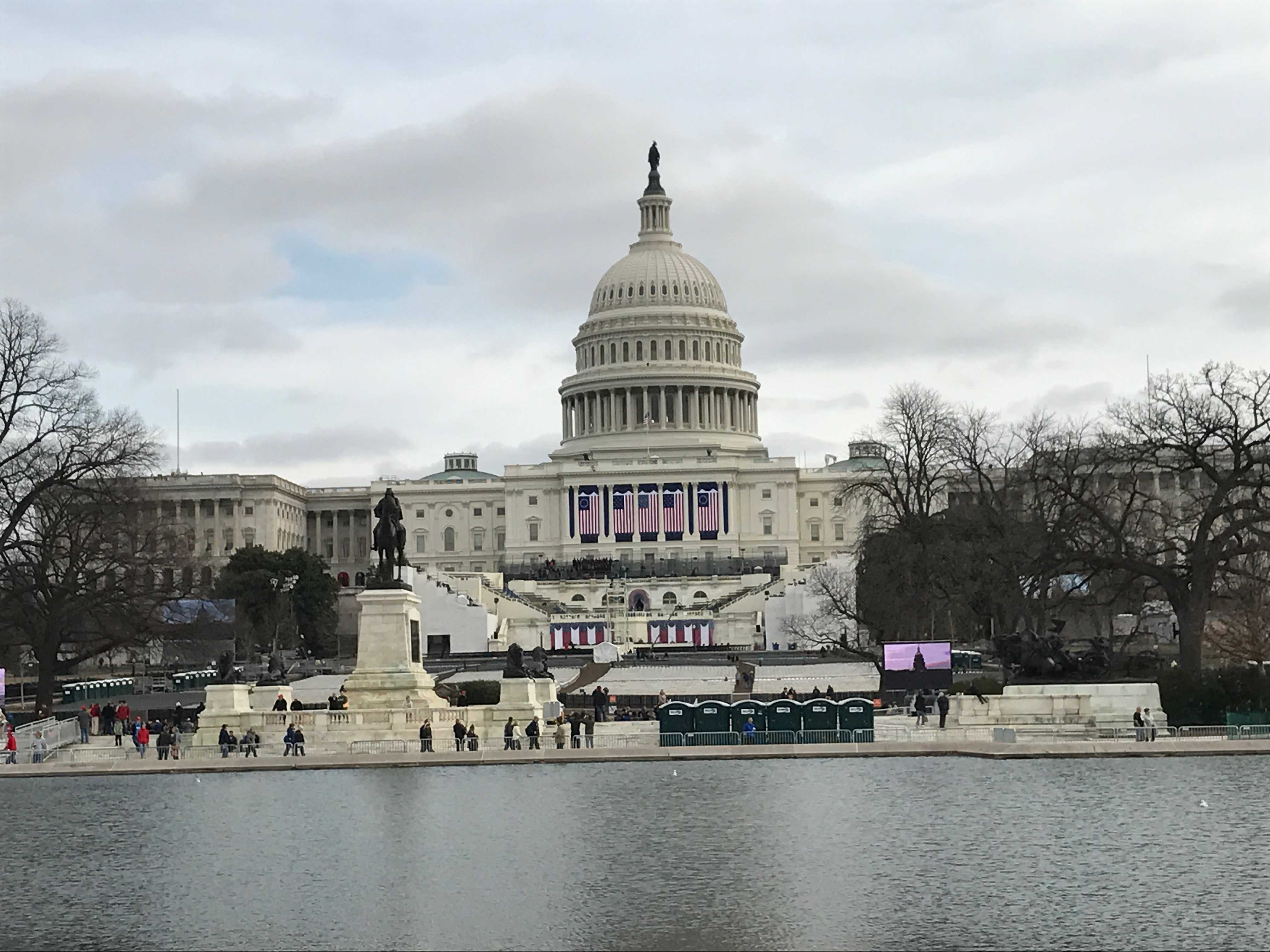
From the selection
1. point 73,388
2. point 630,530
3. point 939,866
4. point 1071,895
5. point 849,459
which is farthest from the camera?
point 849,459

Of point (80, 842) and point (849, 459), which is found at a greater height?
point (849, 459)

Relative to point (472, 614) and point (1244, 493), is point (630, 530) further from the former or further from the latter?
point (1244, 493)

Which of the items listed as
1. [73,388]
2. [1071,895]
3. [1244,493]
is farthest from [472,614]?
[1071,895]

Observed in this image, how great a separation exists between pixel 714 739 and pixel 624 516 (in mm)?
117951

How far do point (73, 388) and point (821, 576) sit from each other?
57.7 meters

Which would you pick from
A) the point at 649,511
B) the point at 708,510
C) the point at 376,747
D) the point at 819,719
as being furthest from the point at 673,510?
the point at 376,747

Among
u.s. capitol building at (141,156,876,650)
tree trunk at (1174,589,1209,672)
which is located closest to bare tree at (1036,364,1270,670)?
tree trunk at (1174,589,1209,672)

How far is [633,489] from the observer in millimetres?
176500

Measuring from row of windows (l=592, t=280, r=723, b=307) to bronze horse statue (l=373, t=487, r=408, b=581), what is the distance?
13098cm

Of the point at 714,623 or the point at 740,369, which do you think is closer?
the point at 714,623

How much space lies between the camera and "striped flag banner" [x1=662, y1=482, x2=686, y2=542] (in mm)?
174725

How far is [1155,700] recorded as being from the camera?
5759 centimetres

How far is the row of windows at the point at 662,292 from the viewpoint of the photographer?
19388 centimetres

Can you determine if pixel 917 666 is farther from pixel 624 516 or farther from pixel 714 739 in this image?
pixel 624 516
